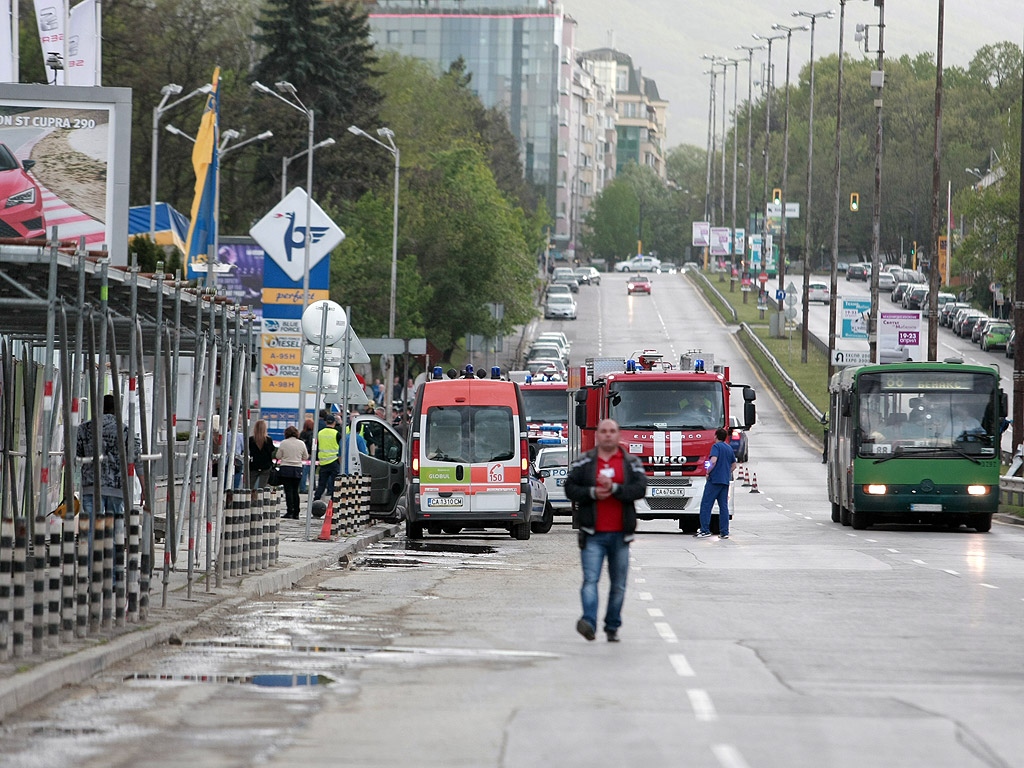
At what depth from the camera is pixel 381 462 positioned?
3409 centimetres

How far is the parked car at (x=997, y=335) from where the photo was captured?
89.6 metres

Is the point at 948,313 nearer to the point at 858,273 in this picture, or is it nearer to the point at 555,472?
the point at 858,273

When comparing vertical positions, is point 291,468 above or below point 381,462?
below

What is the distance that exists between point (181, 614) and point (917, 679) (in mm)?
6223

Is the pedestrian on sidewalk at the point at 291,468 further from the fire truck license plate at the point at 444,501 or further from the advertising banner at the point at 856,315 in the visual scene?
the advertising banner at the point at 856,315

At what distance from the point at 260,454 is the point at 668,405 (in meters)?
7.08

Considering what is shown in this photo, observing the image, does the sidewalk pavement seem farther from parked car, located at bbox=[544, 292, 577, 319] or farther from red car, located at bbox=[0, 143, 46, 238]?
parked car, located at bbox=[544, 292, 577, 319]

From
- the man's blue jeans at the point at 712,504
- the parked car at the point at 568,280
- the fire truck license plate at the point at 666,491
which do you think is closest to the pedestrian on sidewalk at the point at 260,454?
the fire truck license plate at the point at 666,491

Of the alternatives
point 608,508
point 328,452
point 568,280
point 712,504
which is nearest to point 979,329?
point 568,280

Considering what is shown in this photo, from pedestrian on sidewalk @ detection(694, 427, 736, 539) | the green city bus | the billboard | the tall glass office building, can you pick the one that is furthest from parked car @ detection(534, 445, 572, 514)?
the tall glass office building

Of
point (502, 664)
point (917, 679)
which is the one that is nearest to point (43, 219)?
point (502, 664)

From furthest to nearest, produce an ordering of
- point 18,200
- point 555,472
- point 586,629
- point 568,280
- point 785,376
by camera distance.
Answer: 1. point 568,280
2. point 785,376
3. point 555,472
4. point 18,200
5. point 586,629

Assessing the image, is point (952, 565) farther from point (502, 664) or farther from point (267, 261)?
point (267, 261)

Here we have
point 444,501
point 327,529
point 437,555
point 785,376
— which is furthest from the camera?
point 785,376
